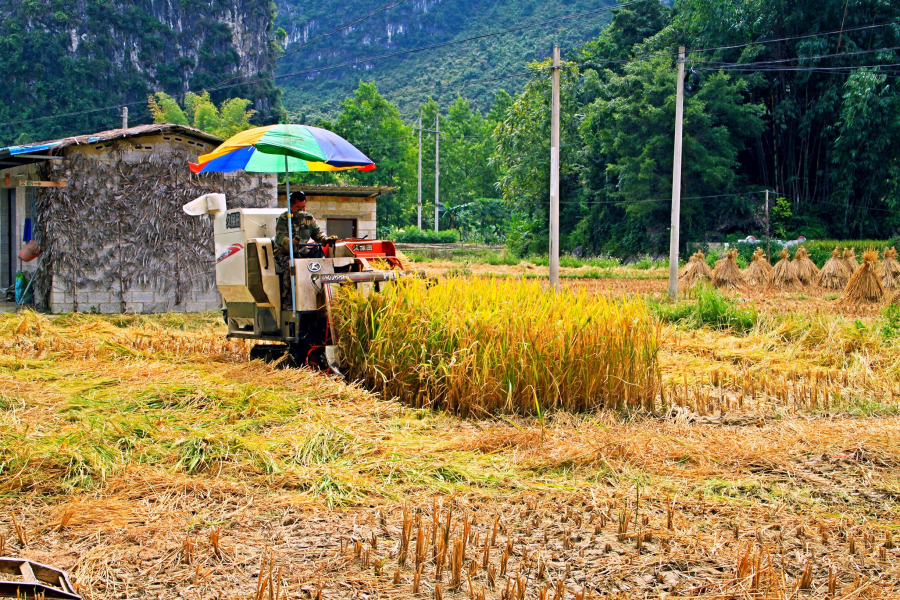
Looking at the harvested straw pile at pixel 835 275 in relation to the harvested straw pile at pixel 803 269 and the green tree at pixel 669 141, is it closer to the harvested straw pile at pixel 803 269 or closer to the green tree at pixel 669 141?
the harvested straw pile at pixel 803 269

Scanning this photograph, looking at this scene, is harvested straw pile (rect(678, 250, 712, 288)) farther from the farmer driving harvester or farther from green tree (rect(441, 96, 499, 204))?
green tree (rect(441, 96, 499, 204))

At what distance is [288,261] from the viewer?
28.6ft

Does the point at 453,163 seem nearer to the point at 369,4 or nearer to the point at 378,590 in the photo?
the point at 369,4

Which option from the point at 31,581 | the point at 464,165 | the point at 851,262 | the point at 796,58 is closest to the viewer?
the point at 31,581

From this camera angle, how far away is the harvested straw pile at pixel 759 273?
20.2 metres

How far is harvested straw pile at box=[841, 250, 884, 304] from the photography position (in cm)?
1516

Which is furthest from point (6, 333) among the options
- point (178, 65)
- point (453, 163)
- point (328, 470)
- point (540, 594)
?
point (178, 65)

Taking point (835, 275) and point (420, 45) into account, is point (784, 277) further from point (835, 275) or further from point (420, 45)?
point (420, 45)

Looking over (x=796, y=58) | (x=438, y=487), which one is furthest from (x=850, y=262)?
(x=438, y=487)

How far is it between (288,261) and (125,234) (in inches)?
291

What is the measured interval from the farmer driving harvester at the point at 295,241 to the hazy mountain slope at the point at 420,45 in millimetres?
64662

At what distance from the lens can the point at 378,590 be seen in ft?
12.1

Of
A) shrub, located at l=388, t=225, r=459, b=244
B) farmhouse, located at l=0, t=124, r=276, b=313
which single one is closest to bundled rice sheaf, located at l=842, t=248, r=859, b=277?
farmhouse, located at l=0, t=124, r=276, b=313

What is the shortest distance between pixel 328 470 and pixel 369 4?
102 meters
